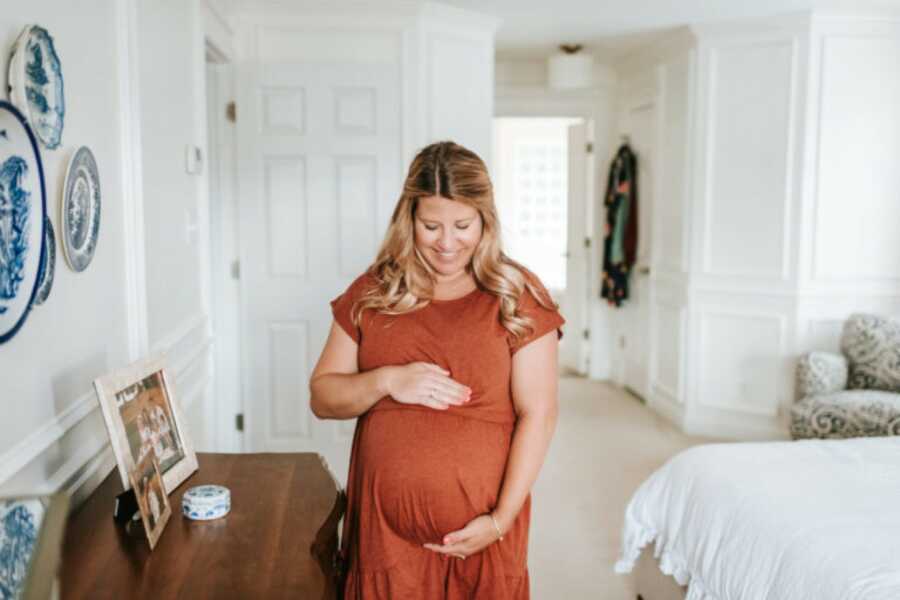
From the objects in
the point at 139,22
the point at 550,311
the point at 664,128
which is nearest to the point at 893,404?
the point at 664,128

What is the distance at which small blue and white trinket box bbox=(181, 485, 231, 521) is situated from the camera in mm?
1410

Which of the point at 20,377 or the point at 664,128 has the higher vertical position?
the point at 664,128

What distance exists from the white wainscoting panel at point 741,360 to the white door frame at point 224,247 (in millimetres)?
2603

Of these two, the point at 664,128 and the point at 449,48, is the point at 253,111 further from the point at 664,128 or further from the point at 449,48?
the point at 664,128

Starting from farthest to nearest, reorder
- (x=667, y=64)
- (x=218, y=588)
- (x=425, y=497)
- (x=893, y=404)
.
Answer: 1. (x=667, y=64)
2. (x=893, y=404)
3. (x=425, y=497)
4. (x=218, y=588)

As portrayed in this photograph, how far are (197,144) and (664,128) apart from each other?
313 centimetres

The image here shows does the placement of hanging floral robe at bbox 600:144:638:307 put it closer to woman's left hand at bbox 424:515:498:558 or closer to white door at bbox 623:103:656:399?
white door at bbox 623:103:656:399

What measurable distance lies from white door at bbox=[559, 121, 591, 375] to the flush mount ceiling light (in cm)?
71

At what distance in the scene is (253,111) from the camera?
3764mm

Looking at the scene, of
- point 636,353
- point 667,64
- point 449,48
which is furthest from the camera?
point 636,353

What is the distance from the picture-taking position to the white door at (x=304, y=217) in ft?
12.5

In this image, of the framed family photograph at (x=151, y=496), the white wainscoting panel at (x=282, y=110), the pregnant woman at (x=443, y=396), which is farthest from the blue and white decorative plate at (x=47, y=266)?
the white wainscoting panel at (x=282, y=110)

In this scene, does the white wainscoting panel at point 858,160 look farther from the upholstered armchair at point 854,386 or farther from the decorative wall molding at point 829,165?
the upholstered armchair at point 854,386

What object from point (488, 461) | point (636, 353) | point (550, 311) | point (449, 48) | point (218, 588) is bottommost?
point (636, 353)
